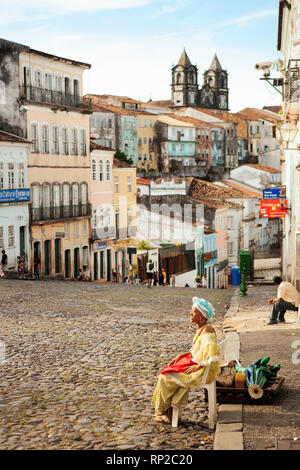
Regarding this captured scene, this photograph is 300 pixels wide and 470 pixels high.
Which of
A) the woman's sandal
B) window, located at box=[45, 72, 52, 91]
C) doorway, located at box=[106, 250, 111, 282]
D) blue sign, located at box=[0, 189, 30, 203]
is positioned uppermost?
window, located at box=[45, 72, 52, 91]

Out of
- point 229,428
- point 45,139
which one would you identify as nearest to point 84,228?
point 45,139

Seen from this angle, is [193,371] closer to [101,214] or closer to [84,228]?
[84,228]

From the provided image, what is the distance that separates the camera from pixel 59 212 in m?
44.8

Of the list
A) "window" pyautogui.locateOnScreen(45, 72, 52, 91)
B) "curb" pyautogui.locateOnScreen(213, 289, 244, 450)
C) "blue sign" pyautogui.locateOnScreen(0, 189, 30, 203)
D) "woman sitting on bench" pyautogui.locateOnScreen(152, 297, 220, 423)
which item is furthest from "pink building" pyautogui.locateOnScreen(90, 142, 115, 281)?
"woman sitting on bench" pyautogui.locateOnScreen(152, 297, 220, 423)

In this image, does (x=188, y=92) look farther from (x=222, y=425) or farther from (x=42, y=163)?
(x=222, y=425)

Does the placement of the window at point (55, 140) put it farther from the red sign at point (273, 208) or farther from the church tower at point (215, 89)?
the church tower at point (215, 89)

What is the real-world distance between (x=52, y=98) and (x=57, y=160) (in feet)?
11.3

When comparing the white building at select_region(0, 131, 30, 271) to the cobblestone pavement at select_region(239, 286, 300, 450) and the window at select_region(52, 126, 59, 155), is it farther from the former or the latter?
the cobblestone pavement at select_region(239, 286, 300, 450)

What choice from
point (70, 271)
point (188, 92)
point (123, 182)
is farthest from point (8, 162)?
point (188, 92)

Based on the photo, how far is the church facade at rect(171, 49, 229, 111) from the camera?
6521 inches

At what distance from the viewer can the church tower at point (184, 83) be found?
165375 millimetres

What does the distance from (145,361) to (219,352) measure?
3565mm

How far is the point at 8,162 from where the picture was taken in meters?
39.0

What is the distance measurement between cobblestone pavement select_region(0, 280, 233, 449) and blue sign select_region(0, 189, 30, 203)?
726 inches
